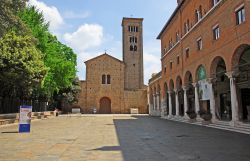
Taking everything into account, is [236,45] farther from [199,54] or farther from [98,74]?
[98,74]

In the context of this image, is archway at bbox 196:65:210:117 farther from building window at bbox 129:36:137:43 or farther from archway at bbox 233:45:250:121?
building window at bbox 129:36:137:43

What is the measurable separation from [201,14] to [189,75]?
6.57 m

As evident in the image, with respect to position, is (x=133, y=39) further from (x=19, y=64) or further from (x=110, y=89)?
(x=19, y=64)

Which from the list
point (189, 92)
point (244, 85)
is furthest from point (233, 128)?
point (189, 92)

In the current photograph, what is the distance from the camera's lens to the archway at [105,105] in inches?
2367

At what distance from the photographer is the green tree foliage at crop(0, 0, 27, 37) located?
19.6 meters

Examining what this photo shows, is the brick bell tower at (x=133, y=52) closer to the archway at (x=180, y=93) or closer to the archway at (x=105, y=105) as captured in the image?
the archway at (x=105, y=105)

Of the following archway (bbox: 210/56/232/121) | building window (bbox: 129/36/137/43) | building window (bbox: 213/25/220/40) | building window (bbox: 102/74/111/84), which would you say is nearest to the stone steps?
archway (bbox: 210/56/232/121)

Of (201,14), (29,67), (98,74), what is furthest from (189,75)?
(98,74)

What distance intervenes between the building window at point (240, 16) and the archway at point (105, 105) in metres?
45.8

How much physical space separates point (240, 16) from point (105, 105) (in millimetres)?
46318

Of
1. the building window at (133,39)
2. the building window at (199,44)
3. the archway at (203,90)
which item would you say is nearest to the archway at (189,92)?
the archway at (203,90)

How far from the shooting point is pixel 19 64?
2375cm

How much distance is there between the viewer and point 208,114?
68.6 ft
